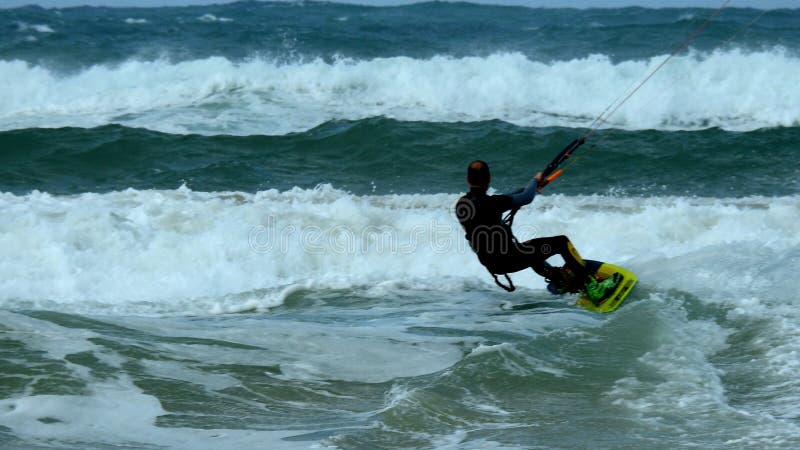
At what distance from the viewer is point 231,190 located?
1417cm

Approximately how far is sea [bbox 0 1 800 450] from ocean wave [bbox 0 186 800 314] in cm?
4

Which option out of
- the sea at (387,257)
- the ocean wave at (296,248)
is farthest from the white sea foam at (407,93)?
the ocean wave at (296,248)

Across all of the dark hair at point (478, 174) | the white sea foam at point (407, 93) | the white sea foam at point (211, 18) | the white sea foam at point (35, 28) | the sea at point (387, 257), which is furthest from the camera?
the white sea foam at point (211, 18)

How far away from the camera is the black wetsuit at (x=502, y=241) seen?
7.31m

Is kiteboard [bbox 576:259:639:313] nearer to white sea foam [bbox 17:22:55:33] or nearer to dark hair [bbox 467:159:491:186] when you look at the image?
dark hair [bbox 467:159:491:186]

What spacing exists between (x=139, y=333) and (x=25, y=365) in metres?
1.13

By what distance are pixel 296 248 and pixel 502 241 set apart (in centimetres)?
357

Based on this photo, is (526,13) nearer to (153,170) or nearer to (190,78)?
(190,78)

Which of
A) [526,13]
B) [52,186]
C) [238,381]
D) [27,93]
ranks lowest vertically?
[238,381]

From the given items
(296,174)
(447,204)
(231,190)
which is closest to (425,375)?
(447,204)

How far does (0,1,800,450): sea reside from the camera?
5.70m

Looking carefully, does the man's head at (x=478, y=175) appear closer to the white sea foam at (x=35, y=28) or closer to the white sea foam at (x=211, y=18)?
the white sea foam at (x=35, y=28)

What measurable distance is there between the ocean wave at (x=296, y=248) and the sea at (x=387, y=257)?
0.12ft

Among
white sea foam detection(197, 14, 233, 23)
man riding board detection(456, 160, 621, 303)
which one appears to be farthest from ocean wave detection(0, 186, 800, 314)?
white sea foam detection(197, 14, 233, 23)
